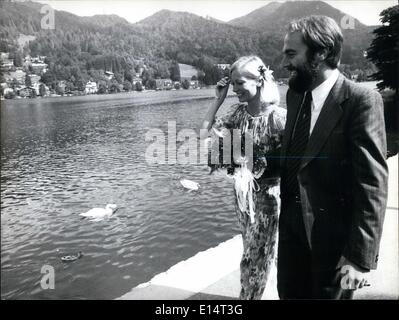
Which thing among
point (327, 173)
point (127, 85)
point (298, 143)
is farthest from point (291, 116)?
point (127, 85)

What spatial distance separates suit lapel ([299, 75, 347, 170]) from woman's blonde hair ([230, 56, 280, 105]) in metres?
0.83

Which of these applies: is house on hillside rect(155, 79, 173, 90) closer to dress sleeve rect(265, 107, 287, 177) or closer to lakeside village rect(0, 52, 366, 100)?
lakeside village rect(0, 52, 366, 100)

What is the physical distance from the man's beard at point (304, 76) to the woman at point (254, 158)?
643 mm

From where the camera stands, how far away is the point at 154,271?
30.4 feet

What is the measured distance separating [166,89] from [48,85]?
9.23 ft

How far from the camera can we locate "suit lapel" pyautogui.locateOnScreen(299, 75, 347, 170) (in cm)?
220

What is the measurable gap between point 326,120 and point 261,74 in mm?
965

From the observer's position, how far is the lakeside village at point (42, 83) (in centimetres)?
598

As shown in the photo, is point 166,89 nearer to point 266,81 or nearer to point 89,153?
point 266,81

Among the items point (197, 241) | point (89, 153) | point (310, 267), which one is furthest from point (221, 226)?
point (310, 267)

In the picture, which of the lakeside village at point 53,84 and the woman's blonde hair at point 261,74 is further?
the lakeside village at point 53,84

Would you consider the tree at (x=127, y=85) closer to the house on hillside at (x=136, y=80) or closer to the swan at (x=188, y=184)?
the house on hillside at (x=136, y=80)

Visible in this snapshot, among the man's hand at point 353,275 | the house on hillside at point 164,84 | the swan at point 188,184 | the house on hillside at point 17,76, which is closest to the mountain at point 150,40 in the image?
the house on hillside at point 164,84

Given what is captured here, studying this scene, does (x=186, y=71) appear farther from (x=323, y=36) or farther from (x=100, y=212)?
(x=100, y=212)
